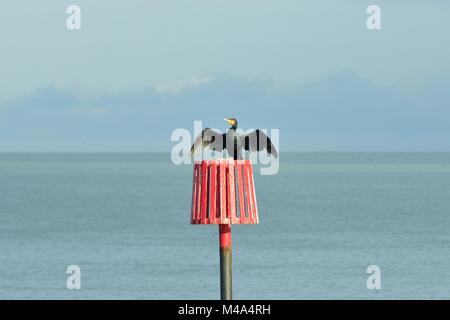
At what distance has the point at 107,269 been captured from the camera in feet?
312

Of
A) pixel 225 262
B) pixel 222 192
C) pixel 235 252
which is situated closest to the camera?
pixel 222 192

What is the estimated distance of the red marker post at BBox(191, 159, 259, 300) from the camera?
1168 inches

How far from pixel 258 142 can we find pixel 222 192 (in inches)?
71.9

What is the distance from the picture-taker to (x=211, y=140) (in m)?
30.9

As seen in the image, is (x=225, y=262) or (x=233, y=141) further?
(x=225, y=262)

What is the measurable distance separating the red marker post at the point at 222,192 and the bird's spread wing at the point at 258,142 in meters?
0.61

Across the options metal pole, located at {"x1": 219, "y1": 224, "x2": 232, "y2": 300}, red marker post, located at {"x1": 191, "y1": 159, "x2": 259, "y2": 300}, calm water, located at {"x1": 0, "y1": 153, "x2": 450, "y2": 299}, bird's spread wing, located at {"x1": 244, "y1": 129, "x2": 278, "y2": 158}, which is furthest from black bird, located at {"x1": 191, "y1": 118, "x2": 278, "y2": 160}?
calm water, located at {"x1": 0, "y1": 153, "x2": 450, "y2": 299}

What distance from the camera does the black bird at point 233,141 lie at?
30.2 metres

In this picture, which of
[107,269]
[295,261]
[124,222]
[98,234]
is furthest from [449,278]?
[124,222]

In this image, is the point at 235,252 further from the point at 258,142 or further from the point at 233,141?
the point at 233,141

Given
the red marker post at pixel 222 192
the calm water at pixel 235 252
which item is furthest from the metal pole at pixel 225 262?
the calm water at pixel 235 252

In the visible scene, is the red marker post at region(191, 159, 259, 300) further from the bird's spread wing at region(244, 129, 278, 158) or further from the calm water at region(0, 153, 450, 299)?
the calm water at region(0, 153, 450, 299)

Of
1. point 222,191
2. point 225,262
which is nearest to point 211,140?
point 222,191

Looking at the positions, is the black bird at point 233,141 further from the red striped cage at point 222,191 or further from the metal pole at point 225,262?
the metal pole at point 225,262
